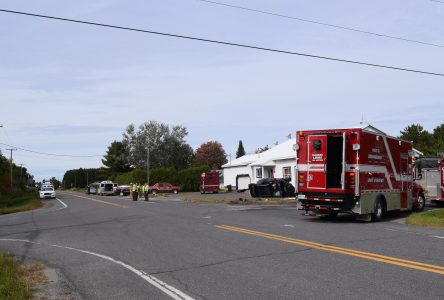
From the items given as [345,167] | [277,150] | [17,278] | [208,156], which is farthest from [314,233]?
[208,156]

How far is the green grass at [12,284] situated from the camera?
712cm

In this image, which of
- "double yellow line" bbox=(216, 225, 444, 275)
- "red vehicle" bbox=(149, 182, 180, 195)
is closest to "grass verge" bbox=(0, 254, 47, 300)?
"double yellow line" bbox=(216, 225, 444, 275)

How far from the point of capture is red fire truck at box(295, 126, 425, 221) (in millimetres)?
17141

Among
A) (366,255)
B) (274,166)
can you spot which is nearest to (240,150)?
(274,166)

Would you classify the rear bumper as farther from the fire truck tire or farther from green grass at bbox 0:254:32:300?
green grass at bbox 0:254:32:300

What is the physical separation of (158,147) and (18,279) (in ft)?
308

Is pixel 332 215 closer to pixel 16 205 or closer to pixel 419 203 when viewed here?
pixel 419 203

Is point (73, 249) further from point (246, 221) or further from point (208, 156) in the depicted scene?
point (208, 156)

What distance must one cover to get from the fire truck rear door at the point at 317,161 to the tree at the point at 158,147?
83.9 m

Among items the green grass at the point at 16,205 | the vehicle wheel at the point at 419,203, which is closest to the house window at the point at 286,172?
the green grass at the point at 16,205

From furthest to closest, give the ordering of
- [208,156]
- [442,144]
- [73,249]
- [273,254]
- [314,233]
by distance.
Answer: [208,156], [442,144], [314,233], [73,249], [273,254]

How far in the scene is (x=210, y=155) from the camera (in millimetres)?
119875

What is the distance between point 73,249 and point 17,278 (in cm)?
414

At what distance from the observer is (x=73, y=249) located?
1257cm
